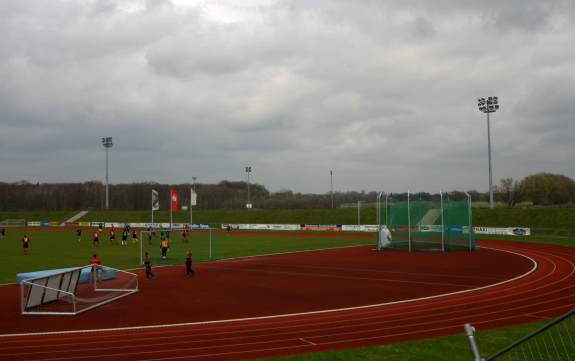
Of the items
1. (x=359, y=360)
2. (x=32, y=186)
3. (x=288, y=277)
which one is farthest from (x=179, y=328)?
(x=32, y=186)

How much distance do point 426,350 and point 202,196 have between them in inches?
5825

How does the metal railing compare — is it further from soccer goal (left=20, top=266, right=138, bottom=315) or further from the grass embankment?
the grass embankment

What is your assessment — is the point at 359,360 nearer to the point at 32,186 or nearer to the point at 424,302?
the point at 424,302

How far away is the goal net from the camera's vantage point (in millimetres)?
38312

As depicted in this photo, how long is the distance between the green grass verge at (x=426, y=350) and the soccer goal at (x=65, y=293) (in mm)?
10276

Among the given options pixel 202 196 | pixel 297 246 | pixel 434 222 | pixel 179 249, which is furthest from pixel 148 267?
pixel 202 196

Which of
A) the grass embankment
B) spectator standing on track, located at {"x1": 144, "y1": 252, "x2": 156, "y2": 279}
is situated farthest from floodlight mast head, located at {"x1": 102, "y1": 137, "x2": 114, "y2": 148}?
spectator standing on track, located at {"x1": 144, "y1": 252, "x2": 156, "y2": 279}

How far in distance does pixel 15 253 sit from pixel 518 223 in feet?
174

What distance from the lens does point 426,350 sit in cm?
1149

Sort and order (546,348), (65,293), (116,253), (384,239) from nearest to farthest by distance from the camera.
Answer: (546,348) < (65,293) < (116,253) < (384,239)

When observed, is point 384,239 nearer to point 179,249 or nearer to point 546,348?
point 179,249

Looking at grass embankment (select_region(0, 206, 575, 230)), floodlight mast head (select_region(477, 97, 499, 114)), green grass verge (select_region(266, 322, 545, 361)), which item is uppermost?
floodlight mast head (select_region(477, 97, 499, 114))

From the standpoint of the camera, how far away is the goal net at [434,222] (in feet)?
126

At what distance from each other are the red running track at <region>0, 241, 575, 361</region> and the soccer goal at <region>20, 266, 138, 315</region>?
24.1 inches
